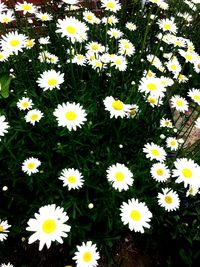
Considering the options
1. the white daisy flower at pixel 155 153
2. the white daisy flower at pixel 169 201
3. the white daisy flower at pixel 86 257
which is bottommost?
the white daisy flower at pixel 86 257

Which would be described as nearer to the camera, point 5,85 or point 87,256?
point 87,256

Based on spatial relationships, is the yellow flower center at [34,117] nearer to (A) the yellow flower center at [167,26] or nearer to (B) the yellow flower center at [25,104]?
(B) the yellow flower center at [25,104]

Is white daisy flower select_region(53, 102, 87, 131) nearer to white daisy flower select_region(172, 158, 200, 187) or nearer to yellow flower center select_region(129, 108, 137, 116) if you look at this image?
yellow flower center select_region(129, 108, 137, 116)

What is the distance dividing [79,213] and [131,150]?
78 cm

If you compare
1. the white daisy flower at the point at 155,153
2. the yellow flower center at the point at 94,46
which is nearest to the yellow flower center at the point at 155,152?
the white daisy flower at the point at 155,153

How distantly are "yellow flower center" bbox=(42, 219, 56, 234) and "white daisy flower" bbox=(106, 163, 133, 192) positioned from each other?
1.88 feet

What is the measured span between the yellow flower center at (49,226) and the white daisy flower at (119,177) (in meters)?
0.57

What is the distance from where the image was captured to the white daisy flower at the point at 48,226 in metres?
1.63

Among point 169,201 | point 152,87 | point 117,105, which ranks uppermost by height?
point 152,87

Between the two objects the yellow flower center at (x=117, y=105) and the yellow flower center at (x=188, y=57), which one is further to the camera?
the yellow flower center at (x=188, y=57)

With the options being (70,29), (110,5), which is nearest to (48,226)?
(70,29)

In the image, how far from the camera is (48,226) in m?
1.69

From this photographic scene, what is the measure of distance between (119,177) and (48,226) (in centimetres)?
70

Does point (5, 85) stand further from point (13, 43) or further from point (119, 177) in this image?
point (119, 177)
